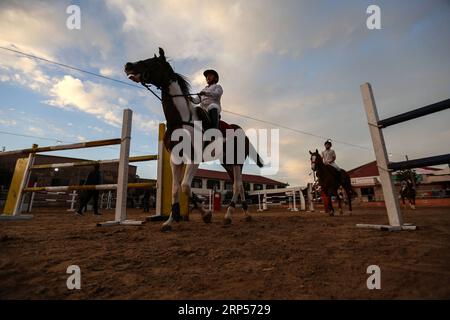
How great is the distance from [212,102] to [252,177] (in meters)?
48.3

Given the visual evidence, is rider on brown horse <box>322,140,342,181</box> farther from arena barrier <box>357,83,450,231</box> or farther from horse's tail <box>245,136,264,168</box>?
arena barrier <box>357,83,450,231</box>

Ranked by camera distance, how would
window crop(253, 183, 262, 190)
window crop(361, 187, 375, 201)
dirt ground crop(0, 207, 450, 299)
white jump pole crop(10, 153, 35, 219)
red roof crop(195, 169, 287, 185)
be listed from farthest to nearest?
window crop(253, 183, 262, 190)
red roof crop(195, 169, 287, 185)
window crop(361, 187, 375, 201)
white jump pole crop(10, 153, 35, 219)
dirt ground crop(0, 207, 450, 299)

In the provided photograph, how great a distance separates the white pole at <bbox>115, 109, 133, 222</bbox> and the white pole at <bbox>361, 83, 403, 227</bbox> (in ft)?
13.1

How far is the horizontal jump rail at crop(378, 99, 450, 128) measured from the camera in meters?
2.62

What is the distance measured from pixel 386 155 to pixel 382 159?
4.4 inches

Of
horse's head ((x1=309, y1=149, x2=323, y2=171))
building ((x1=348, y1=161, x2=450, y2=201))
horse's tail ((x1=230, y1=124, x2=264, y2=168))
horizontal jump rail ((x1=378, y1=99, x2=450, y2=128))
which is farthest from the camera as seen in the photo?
building ((x1=348, y1=161, x2=450, y2=201))

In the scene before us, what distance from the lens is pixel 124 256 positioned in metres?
1.82

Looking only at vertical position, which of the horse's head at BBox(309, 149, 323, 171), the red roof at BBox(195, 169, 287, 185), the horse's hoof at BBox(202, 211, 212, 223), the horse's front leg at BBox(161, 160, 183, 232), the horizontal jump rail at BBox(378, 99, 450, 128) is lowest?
the horse's hoof at BBox(202, 211, 212, 223)

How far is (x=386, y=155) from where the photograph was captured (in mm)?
3352

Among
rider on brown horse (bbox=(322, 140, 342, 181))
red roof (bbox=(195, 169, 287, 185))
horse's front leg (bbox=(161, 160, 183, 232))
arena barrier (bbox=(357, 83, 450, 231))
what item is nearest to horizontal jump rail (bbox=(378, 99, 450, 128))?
arena barrier (bbox=(357, 83, 450, 231))

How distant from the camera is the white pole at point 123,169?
3.89 metres

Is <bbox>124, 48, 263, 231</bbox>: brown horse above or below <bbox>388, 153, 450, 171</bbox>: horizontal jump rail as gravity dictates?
above

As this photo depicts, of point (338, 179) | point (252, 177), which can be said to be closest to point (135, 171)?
point (252, 177)
